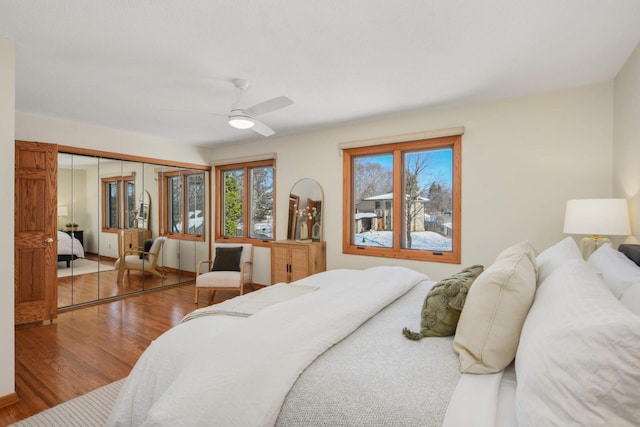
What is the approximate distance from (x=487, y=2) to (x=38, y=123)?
4.83 meters

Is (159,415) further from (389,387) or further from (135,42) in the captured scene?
(135,42)

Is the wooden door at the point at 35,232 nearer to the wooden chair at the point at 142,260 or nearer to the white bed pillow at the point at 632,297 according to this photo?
the wooden chair at the point at 142,260

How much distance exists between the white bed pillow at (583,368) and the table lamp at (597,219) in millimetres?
1763

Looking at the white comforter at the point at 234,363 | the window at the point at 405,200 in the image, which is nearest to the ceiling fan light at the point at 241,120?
the white comforter at the point at 234,363

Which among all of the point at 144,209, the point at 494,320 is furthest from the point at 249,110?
the point at 144,209

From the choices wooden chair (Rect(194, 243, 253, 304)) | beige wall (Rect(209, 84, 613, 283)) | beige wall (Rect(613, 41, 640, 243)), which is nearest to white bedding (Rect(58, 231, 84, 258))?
wooden chair (Rect(194, 243, 253, 304))

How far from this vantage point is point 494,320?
48.3 inches

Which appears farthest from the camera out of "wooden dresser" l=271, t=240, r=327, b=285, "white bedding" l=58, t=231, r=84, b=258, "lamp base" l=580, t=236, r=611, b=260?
"wooden dresser" l=271, t=240, r=327, b=285

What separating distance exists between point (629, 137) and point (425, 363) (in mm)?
2510

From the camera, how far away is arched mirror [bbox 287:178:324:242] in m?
4.62

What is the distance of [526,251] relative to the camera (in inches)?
63.7

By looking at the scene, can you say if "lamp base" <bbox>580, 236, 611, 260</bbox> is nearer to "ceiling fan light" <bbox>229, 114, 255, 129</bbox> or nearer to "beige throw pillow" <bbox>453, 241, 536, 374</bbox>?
"beige throw pillow" <bbox>453, 241, 536, 374</bbox>

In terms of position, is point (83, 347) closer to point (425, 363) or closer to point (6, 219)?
point (6, 219)

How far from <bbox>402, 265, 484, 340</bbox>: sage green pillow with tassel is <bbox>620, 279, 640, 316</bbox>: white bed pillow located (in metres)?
0.54
